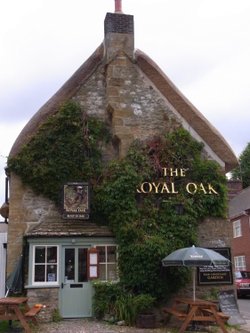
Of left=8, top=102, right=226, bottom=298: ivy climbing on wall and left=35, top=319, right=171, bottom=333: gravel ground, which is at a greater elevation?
left=8, top=102, right=226, bottom=298: ivy climbing on wall

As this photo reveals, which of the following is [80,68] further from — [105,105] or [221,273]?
[221,273]

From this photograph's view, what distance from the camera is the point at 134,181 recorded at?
13.3 meters

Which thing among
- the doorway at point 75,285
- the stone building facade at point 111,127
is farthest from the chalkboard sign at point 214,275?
the doorway at point 75,285

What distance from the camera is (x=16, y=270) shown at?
12664 millimetres

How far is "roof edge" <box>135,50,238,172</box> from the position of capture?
47.9 ft

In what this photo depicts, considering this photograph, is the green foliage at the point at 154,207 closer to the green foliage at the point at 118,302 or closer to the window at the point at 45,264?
the green foliage at the point at 118,302

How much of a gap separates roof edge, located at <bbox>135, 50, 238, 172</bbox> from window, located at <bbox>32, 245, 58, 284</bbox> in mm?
6108

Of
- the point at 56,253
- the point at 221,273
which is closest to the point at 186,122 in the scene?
the point at 221,273

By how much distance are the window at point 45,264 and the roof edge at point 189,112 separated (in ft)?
20.0

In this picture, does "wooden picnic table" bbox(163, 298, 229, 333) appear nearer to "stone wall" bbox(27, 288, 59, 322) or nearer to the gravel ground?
the gravel ground

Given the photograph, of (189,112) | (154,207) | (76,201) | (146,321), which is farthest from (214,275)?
(189,112)

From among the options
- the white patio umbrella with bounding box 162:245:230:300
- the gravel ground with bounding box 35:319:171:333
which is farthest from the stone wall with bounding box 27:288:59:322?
the white patio umbrella with bounding box 162:245:230:300

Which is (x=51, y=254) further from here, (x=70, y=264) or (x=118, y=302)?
(x=118, y=302)

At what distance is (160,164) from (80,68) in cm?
436
